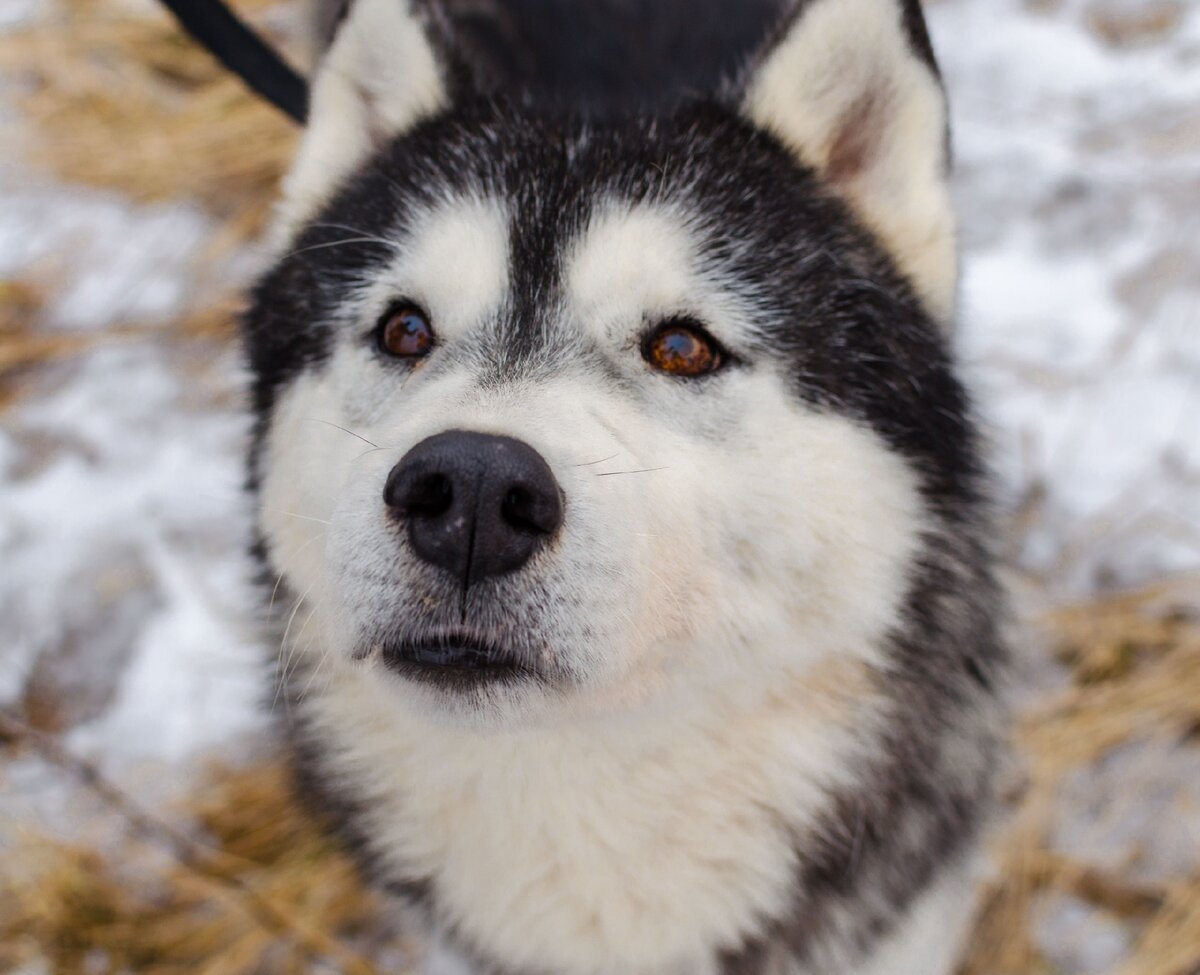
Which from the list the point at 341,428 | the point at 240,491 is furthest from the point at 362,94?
the point at 240,491

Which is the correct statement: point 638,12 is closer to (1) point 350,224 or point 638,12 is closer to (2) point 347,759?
(1) point 350,224

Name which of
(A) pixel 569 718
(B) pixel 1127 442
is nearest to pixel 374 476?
(A) pixel 569 718

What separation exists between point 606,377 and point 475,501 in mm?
460

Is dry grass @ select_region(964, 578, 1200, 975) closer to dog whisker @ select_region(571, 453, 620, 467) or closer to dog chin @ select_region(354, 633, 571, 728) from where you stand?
dog chin @ select_region(354, 633, 571, 728)

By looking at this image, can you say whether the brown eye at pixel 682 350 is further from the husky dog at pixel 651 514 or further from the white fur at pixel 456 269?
the white fur at pixel 456 269

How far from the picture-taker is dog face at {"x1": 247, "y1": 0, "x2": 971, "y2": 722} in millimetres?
1496

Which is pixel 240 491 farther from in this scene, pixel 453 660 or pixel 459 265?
pixel 453 660

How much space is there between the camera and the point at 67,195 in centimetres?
455

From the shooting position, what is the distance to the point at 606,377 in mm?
1763

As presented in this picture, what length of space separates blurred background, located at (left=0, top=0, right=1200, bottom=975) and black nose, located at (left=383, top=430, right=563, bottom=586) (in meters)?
1.01

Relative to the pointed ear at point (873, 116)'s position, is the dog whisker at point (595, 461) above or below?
below

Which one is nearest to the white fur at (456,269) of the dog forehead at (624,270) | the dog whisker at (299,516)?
the dog forehead at (624,270)

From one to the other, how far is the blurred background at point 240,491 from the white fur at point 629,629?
55cm

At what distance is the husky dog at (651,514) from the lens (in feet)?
5.14
